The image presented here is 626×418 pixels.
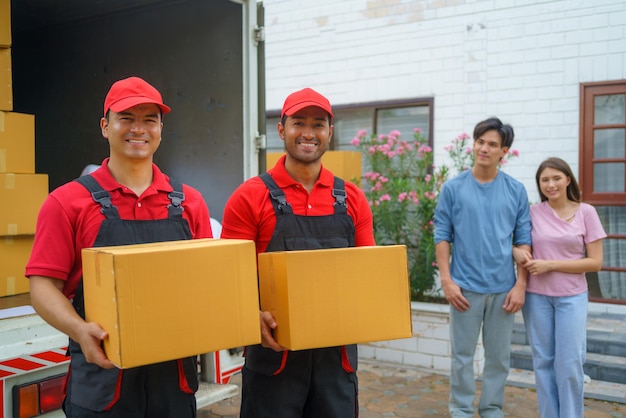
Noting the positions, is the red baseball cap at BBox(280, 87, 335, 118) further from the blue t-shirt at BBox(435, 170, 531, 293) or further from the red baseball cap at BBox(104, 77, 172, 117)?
the blue t-shirt at BBox(435, 170, 531, 293)

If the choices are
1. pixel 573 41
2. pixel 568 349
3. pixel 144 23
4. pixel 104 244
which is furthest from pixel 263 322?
pixel 573 41

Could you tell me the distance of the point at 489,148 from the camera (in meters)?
3.60

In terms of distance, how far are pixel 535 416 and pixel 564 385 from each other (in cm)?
84

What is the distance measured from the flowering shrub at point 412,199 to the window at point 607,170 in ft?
2.40

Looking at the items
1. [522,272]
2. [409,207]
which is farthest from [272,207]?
[409,207]

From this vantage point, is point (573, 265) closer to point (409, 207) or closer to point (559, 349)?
point (559, 349)

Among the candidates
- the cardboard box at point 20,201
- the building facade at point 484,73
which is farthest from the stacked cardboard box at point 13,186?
the building facade at point 484,73

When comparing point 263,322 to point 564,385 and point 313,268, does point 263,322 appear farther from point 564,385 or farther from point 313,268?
point 564,385

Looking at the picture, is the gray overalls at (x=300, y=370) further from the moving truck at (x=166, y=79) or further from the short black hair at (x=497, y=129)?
the short black hair at (x=497, y=129)

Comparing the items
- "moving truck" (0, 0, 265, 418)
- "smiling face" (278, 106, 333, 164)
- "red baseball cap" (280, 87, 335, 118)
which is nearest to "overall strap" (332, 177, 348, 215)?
"smiling face" (278, 106, 333, 164)

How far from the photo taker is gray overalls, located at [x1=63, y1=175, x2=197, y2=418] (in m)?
1.88

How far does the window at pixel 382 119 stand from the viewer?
21.9 ft

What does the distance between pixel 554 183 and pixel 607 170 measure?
263 cm

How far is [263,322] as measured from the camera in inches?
80.9
